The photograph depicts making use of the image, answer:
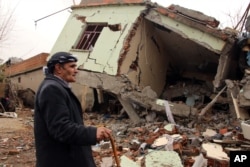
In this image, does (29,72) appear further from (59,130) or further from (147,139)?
(59,130)

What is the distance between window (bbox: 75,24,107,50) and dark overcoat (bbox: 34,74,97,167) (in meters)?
8.13

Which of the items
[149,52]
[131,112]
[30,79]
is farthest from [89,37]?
[30,79]

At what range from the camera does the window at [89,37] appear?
10.8 m

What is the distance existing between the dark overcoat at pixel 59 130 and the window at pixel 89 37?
8.13 m

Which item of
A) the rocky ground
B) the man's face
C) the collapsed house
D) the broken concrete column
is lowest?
the rocky ground

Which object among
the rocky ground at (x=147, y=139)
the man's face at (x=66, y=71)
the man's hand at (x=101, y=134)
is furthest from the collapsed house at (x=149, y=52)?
the man's hand at (x=101, y=134)

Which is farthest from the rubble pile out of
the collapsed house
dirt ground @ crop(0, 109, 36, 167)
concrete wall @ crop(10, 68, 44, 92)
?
concrete wall @ crop(10, 68, 44, 92)

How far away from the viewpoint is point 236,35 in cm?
856

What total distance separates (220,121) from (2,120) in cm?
697

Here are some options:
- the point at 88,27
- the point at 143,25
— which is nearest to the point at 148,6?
the point at 143,25

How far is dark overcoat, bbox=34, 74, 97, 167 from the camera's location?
8.11 ft

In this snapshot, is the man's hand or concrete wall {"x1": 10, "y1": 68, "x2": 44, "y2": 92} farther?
concrete wall {"x1": 10, "y1": 68, "x2": 44, "y2": 92}

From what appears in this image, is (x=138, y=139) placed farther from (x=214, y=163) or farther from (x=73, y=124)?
(x=73, y=124)

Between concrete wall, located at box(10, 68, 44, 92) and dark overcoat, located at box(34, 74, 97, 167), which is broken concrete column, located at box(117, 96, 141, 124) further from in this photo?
concrete wall, located at box(10, 68, 44, 92)
